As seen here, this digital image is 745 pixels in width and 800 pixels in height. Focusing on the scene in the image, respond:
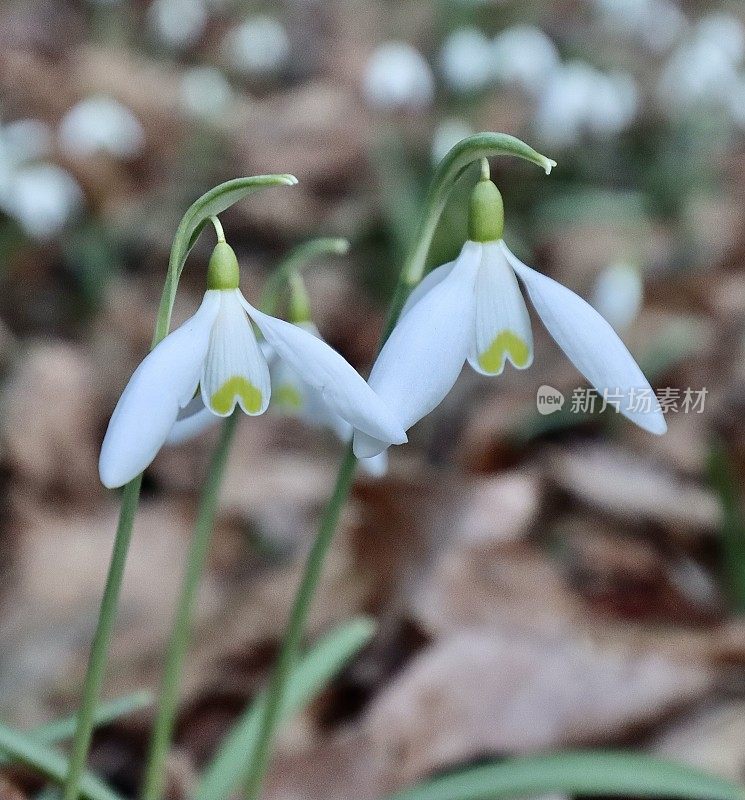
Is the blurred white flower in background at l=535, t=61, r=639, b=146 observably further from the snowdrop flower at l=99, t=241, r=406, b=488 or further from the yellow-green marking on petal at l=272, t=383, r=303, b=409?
the snowdrop flower at l=99, t=241, r=406, b=488

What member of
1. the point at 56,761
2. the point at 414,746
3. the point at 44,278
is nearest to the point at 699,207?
the point at 44,278

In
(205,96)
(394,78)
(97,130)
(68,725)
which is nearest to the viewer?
(68,725)

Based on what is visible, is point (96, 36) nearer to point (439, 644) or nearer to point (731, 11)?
point (731, 11)

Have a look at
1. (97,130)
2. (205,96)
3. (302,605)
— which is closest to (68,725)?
(302,605)

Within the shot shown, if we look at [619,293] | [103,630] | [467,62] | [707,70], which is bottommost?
[103,630]

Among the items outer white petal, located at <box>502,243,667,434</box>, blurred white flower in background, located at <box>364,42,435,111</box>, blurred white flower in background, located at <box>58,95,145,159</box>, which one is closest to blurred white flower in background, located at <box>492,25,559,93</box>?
blurred white flower in background, located at <box>364,42,435,111</box>

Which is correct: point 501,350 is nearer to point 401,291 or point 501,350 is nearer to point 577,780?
point 401,291

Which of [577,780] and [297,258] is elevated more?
[297,258]

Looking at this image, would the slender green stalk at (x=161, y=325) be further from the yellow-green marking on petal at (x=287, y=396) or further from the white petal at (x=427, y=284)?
the yellow-green marking on petal at (x=287, y=396)
